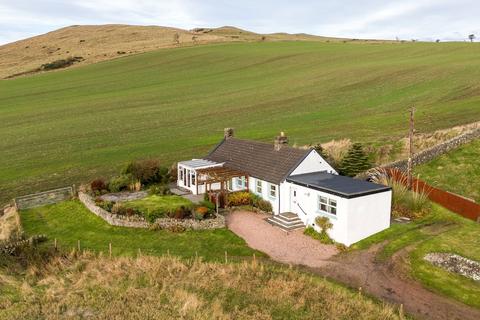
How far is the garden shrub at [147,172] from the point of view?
3697 centimetres

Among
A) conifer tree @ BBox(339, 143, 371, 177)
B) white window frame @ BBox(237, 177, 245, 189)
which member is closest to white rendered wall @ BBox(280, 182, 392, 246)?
white window frame @ BBox(237, 177, 245, 189)

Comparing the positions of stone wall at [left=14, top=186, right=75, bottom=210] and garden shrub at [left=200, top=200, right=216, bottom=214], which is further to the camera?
stone wall at [left=14, top=186, right=75, bottom=210]

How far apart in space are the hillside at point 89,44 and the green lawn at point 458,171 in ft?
306

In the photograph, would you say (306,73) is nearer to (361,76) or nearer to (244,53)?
(361,76)

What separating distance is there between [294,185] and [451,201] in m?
10.7

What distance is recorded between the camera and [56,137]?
176ft

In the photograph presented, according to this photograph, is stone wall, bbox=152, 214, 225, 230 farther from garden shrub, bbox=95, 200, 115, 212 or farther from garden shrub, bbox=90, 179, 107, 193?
garden shrub, bbox=90, 179, 107, 193

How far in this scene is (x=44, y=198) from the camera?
3406cm

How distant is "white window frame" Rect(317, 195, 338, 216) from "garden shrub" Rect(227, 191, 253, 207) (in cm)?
726

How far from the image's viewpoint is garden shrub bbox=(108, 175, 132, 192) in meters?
35.8

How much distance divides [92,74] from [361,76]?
197ft

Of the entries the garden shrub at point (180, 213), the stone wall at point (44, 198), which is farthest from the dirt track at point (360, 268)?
the stone wall at point (44, 198)

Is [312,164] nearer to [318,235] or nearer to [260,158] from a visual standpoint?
[260,158]

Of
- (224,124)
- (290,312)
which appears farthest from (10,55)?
(290,312)
